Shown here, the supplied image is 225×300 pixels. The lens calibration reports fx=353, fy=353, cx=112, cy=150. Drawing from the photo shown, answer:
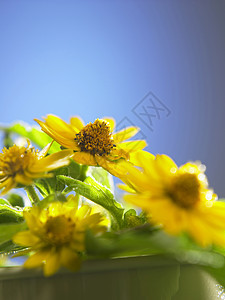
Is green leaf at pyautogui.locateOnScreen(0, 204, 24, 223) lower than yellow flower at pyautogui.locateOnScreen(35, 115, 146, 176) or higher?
lower

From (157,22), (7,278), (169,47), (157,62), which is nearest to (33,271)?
(7,278)

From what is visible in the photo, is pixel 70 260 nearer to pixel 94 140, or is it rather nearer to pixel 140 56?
pixel 94 140

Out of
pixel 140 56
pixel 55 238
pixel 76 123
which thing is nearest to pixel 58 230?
pixel 55 238

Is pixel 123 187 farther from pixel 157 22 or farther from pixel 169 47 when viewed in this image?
pixel 157 22

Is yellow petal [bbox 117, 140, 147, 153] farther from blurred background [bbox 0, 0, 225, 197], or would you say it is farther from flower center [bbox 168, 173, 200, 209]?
blurred background [bbox 0, 0, 225, 197]

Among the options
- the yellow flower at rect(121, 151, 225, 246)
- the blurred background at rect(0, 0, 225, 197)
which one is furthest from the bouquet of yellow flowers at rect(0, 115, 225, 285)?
the blurred background at rect(0, 0, 225, 197)
